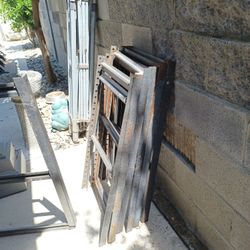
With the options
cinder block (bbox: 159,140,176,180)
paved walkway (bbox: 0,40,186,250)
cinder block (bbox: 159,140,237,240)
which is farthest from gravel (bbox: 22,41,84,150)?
cinder block (bbox: 159,140,237,240)

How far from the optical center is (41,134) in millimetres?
2258

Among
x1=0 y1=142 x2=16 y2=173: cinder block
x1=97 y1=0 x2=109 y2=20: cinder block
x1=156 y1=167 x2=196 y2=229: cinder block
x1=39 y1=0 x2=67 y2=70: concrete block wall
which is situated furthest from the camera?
x1=39 y1=0 x2=67 y2=70: concrete block wall

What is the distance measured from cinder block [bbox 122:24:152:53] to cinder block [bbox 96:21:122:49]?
6.9 inches

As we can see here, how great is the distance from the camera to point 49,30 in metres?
9.27

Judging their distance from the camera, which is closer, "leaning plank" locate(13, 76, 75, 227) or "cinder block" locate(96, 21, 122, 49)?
"leaning plank" locate(13, 76, 75, 227)

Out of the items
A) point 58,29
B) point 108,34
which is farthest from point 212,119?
point 58,29

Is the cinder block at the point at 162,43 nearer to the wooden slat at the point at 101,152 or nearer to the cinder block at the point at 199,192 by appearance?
the cinder block at the point at 199,192

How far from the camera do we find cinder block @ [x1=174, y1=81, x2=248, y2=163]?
1624 mm

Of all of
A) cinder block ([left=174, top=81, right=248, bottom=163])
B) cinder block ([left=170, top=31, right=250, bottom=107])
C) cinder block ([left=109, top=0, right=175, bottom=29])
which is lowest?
cinder block ([left=174, top=81, right=248, bottom=163])

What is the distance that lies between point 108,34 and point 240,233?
8.81 feet

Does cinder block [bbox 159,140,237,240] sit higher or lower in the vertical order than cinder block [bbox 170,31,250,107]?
lower

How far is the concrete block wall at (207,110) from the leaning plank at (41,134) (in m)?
0.98

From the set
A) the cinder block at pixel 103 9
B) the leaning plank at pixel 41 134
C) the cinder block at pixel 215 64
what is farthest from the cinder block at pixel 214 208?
the cinder block at pixel 103 9

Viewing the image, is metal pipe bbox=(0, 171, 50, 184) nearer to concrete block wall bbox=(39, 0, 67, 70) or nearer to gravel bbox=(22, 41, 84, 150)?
gravel bbox=(22, 41, 84, 150)
